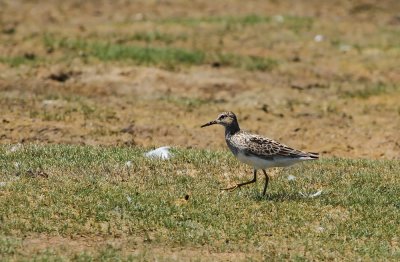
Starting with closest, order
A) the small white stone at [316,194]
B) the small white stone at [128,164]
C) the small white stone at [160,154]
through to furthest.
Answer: the small white stone at [316,194] → the small white stone at [128,164] → the small white stone at [160,154]

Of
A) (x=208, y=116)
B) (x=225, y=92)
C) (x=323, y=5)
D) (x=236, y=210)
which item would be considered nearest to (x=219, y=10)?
(x=323, y=5)

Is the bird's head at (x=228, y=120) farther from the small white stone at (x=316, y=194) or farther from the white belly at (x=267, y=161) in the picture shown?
the small white stone at (x=316, y=194)

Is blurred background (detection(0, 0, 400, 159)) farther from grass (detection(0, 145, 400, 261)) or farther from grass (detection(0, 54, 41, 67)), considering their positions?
grass (detection(0, 145, 400, 261))

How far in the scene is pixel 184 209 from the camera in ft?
43.8

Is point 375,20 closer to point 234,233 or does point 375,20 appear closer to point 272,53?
point 272,53

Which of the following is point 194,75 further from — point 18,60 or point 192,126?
point 18,60

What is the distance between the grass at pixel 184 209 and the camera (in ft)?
40.1

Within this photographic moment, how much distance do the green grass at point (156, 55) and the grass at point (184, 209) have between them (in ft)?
32.1

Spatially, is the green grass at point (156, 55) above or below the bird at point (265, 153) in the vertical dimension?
below

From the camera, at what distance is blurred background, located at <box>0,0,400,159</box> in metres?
20.8

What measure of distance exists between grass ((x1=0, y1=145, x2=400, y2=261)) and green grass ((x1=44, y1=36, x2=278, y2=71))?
9780 millimetres

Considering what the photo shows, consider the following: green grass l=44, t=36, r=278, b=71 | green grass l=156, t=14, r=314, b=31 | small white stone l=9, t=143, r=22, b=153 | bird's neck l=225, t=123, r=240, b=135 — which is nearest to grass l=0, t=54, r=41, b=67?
green grass l=44, t=36, r=278, b=71

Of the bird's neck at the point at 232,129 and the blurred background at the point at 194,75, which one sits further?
the blurred background at the point at 194,75

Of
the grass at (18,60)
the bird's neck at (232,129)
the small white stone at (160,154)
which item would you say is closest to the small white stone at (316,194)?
the bird's neck at (232,129)
